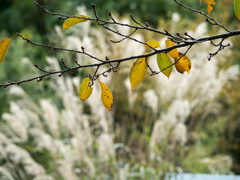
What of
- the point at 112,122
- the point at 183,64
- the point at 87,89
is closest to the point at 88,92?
the point at 87,89

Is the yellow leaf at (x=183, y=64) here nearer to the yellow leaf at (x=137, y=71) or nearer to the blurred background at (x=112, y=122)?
the yellow leaf at (x=137, y=71)

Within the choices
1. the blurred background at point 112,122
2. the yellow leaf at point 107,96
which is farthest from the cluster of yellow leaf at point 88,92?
the blurred background at point 112,122

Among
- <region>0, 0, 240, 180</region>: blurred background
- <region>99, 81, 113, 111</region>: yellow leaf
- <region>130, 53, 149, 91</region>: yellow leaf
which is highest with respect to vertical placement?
<region>0, 0, 240, 180</region>: blurred background

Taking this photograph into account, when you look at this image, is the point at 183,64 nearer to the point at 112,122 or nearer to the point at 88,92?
the point at 88,92

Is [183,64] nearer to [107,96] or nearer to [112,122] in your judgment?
[107,96]

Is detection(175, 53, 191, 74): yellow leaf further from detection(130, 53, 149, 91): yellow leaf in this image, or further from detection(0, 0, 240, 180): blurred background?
detection(0, 0, 240, 180): blurred background

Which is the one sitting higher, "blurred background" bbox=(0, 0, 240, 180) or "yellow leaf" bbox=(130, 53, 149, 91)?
"blurred background" bbox=(0, 0, 240, 180)

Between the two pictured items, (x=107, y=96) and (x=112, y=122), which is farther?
(x=112, y=122)

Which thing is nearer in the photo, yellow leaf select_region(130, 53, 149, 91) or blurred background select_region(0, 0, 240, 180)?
yellow leaf select_region(130, 53, 149, 91)

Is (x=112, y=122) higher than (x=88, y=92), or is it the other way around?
(x=112, y=122)

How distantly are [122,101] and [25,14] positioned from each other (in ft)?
11.7

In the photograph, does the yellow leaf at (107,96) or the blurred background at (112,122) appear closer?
the yellow leaf at (107,96)

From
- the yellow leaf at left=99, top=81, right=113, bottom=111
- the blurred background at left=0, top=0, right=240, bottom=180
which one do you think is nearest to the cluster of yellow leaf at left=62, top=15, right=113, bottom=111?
the yellow leaf at left=99, top=81, right=113, bottom=111

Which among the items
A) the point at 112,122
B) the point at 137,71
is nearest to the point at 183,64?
the point at 137,71
